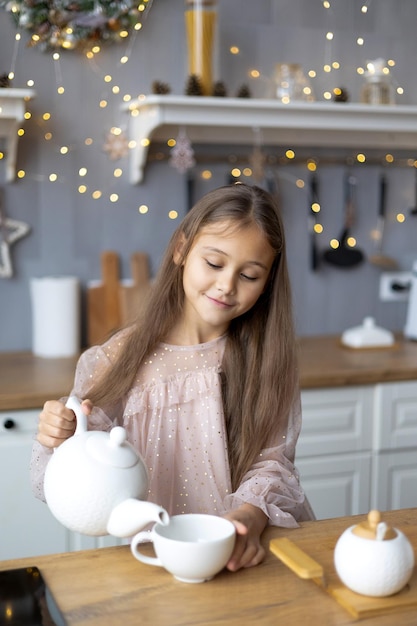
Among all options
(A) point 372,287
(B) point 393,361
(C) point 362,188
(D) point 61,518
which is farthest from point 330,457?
(D) point 61,518

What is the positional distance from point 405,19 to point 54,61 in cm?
119

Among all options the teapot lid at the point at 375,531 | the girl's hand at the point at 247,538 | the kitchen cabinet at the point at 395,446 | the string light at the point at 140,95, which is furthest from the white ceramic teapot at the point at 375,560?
the string light at the point at 140,95

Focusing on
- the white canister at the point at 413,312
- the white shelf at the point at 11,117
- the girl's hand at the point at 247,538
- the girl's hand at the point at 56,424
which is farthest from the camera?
the white canister at the point at 413,312

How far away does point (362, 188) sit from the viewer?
307cm

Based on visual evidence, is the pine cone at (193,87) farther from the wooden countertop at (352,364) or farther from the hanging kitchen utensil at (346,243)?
the wooden countertop at (352,364)

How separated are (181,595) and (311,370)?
1.42 metres

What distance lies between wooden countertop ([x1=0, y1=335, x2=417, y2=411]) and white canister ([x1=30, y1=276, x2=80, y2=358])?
5cm

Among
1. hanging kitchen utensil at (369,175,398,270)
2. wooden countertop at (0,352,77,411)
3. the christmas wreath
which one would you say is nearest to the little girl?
wooden countertop at (0,352,77,411)

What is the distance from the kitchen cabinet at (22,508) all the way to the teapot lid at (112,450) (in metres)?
1.06

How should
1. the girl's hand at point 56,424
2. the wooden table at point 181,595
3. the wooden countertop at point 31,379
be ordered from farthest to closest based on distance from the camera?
1. the wooden countertop at point 31,379
2. the girl's hand at point 56,424
3. the wooden table at point 181,595

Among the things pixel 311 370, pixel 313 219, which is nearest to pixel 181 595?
pixel 311 370

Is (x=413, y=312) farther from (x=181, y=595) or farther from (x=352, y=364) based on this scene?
(x=181, y=595)

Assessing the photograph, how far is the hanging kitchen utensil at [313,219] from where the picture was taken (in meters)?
2.98

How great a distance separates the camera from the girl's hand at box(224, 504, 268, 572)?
119 centimetres
